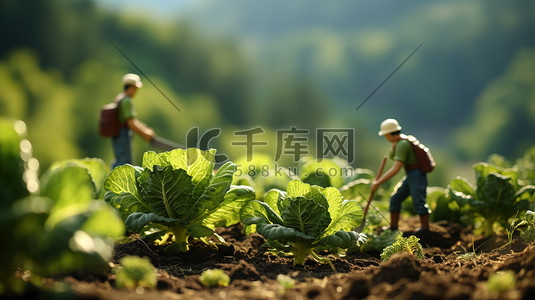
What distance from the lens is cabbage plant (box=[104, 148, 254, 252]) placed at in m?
4.26

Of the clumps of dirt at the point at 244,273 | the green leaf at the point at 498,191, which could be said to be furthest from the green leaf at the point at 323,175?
the clumps of dirt at the point at 244,273

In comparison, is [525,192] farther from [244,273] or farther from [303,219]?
[244,273]

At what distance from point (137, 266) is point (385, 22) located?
96.7m

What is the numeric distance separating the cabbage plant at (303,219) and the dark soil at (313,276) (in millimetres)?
232

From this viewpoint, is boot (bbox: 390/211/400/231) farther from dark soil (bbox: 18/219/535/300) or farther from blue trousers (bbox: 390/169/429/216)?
dark soil (bbox: 18/219/535/300)

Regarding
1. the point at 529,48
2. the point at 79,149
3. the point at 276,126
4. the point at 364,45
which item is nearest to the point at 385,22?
the point at 364,45

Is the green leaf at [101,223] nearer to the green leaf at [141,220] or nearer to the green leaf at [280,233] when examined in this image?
the green leaf at [141,220]

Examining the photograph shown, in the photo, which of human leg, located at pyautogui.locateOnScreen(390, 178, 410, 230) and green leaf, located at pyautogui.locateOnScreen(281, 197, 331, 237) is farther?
human leg, located at pyautogui.locateOnScreen(390, 178, 410, 230)

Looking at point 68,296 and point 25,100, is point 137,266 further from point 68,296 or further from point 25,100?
point 25,100

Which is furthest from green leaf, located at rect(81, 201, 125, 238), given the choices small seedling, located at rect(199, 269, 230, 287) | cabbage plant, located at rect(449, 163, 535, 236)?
cabbage plant, located at rect(449, 163, 535, 236)

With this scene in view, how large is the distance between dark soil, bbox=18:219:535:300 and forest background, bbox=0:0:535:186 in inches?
206

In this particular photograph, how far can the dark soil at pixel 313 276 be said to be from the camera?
2921mm

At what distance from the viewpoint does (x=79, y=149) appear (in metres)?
28.8

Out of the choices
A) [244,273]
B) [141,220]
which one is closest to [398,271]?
[244,273]
